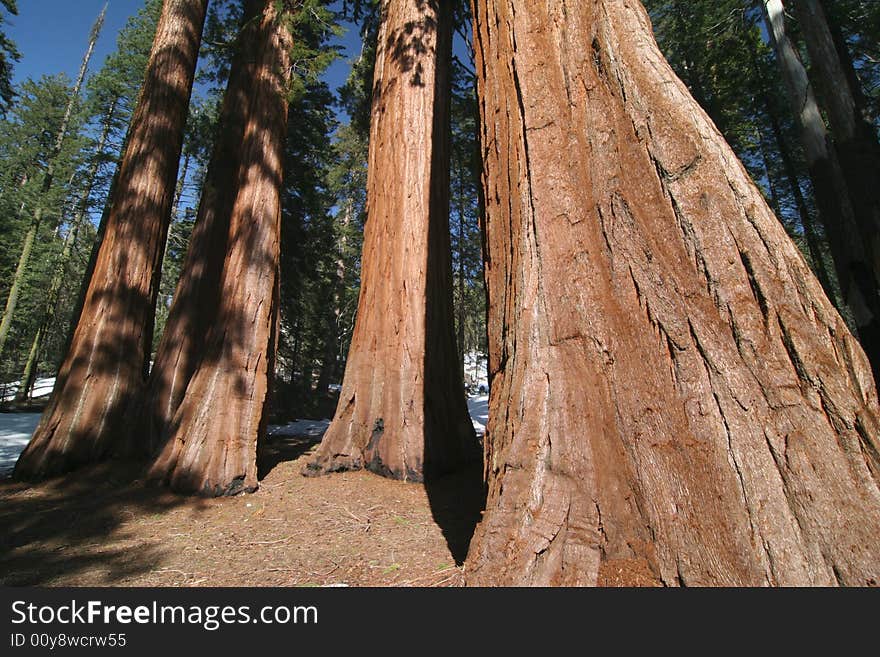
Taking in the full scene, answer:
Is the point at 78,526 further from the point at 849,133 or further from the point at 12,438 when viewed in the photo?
the point at 849,133

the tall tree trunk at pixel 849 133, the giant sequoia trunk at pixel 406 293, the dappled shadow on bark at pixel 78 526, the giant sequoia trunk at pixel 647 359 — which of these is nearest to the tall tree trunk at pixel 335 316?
the giant sequoia trunk at pixel 406 293

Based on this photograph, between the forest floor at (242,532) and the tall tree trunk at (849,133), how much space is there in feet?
24.5

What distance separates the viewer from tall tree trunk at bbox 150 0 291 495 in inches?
168

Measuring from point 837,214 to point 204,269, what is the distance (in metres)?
10.4

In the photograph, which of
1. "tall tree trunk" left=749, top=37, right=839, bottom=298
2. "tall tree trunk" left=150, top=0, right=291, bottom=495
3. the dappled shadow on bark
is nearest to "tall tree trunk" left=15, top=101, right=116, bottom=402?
"tall tree trunk" left=150, top=0, right=291, bottom=495

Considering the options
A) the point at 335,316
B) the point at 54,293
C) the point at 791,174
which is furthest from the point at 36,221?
the point at 791,174

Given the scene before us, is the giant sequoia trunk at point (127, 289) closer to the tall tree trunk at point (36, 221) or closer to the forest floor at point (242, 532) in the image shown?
the forest floor at point (242, 532)

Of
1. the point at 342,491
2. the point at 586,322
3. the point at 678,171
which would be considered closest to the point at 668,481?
the point at 586,322

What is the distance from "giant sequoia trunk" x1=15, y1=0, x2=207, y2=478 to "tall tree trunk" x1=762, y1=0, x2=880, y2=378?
10.2 metres

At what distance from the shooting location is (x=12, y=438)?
25.4 ft

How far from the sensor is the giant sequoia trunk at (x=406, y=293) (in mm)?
4910

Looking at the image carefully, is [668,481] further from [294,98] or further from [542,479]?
[294,98]

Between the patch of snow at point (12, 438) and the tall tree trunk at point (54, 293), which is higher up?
the tall tree trunk at point (54, 293)

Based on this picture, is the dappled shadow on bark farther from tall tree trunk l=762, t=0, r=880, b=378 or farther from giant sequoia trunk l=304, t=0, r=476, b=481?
tall tree trunk l=762, t=0, r=880, b=378
